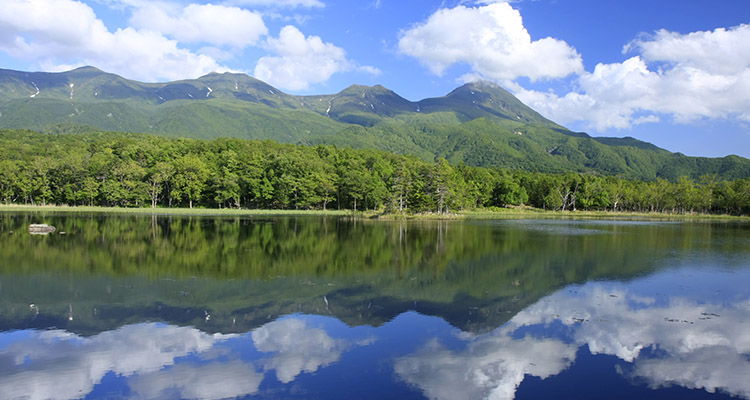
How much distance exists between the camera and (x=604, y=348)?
36.5 feet

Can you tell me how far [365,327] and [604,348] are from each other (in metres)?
6.19

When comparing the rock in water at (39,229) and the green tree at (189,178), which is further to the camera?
the green tree at (189,178)

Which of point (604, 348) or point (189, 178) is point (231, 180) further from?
point (604, 348)

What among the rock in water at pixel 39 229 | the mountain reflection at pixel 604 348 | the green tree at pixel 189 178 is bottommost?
the rock in water at pixel 39 229

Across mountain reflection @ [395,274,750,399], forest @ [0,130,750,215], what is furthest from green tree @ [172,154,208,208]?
mountain reflection @ [395,274,750,399]

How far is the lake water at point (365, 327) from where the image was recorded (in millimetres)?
8898

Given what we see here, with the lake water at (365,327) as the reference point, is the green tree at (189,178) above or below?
above

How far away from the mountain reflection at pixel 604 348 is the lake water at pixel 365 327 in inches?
2.2

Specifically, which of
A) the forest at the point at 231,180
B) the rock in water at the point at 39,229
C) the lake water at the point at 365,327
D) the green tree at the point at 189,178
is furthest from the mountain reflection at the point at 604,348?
the green tree at the point at 189,178

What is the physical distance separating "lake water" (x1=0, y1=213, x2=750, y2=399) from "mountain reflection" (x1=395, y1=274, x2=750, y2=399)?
56 millimetres

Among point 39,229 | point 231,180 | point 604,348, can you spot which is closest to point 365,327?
point 604,348

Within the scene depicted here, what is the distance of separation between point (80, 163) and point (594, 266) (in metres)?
81.8

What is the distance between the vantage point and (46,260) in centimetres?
2148

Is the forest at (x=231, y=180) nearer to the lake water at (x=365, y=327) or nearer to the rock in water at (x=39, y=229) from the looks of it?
the rock in water at (x=39, y=229)
